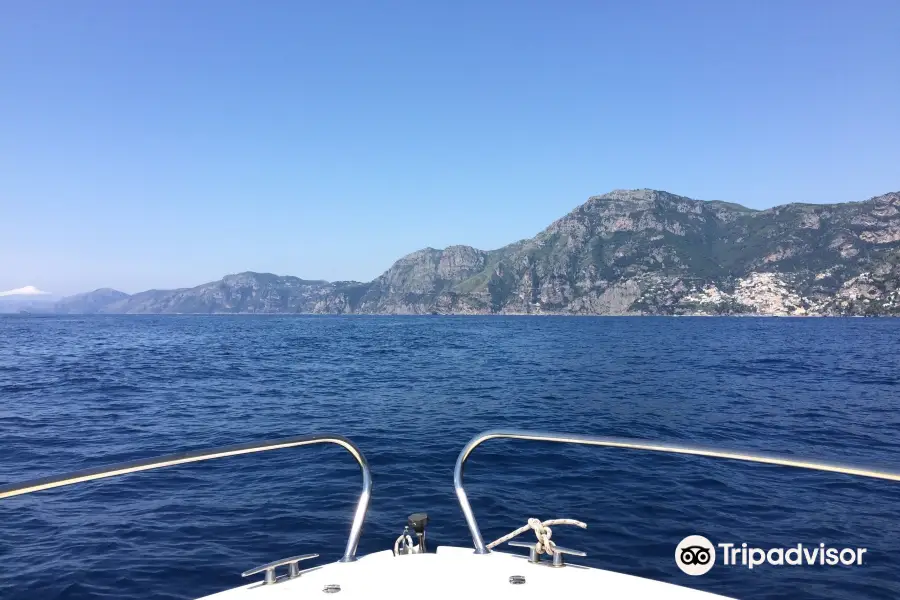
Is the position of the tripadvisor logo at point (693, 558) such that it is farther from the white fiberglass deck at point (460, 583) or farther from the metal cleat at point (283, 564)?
the metal cleat at point (283, 564)

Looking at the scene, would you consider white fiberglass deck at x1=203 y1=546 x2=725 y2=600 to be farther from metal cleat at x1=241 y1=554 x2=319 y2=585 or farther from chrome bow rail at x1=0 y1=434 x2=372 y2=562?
chrome bow rail at x1=0 y1=434 x2=372 y2=562

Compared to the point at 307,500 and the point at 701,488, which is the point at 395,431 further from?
the point at 701,488

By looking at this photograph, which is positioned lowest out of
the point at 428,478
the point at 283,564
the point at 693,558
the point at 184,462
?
the point at 428,478

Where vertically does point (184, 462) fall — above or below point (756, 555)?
above

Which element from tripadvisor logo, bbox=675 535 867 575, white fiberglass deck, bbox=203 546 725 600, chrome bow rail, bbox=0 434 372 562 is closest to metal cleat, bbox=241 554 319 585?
white fiberglass deck, bbox=203 546 725 600

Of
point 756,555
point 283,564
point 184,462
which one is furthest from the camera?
point 756,555

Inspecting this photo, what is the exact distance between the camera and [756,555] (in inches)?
350

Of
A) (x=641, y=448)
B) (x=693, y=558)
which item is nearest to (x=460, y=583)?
(x=641, y=448)

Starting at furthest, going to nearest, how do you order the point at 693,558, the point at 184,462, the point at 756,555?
the point at 756,555 < the point at 693,558 < the point at 184,462

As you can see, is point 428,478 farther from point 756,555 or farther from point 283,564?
point 283,564

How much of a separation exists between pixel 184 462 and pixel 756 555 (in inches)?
393

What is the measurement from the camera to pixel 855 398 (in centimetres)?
2588

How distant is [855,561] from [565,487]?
584 centimetres

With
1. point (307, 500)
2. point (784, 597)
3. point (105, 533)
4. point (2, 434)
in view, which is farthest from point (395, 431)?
point (2, 434)
